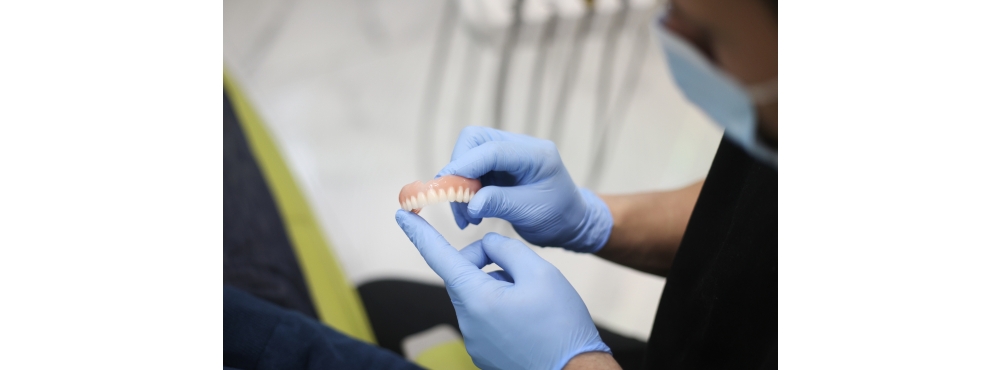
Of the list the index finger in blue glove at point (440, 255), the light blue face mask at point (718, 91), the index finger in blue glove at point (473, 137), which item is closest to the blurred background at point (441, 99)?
the index finger in blue glove at point (473, 137)

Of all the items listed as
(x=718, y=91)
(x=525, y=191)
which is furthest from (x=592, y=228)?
(x=718, y=91)

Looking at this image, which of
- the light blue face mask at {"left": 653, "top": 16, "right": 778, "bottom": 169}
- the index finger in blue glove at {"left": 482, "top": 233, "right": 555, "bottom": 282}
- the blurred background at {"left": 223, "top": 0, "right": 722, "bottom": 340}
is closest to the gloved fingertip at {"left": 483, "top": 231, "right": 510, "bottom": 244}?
the index finger in blue glove at {"left": 482, "top": 233, "right": 555, "bottom": 282}

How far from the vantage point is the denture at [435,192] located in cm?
67

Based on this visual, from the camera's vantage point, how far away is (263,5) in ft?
8.33

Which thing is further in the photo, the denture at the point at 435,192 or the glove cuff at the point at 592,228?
the glove cuff at the point at 592,228

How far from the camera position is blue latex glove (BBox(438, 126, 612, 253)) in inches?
29.7

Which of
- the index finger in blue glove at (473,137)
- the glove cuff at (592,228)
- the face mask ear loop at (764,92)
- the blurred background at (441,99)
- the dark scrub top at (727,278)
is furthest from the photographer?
the blurred background at (441,99)

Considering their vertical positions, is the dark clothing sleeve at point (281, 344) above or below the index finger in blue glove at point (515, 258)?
below

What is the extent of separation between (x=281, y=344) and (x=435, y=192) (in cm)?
33

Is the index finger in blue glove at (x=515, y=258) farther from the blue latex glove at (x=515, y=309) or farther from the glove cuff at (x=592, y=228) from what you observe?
the glove cuff at (x=592, y=228)

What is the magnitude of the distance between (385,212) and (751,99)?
170 centimetres

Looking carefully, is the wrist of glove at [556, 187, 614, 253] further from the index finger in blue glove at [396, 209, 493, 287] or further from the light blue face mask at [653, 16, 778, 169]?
the light blue face mask at [653, 16, 778, 169]

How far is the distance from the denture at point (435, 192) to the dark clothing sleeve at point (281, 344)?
0.24 metres

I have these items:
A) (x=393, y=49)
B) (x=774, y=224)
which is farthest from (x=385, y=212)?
(x=774, y=224)
